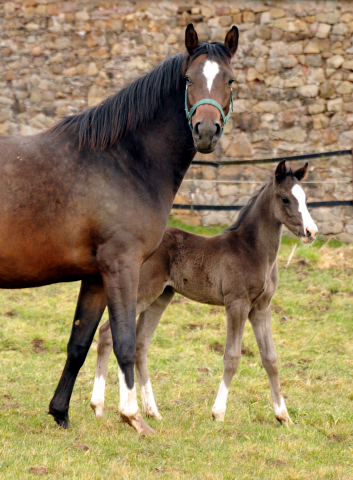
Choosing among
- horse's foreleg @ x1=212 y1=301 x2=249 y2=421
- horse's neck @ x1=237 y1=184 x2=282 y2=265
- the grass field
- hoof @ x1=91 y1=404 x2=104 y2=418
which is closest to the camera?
the grass field

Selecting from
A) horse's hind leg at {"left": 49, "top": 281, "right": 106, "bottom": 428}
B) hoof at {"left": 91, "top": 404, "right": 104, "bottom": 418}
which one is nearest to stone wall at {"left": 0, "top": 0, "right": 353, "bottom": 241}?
hoof at {"left": 91, "top": 404, "right": 104, "bottom": 418}

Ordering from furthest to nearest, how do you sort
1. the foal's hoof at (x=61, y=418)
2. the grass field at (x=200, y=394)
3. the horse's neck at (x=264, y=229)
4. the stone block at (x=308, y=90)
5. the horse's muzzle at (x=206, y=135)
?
the stone block at (x=308, y=90), the horse's neck at (x=264, y=229), the foal's hoof at (x=61, y=418), the horse's muzzle at (x=206, y=135), the grass field at (x=200, y=394)

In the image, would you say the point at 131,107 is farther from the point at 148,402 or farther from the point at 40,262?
the point at 148,402

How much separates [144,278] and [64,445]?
178 cm

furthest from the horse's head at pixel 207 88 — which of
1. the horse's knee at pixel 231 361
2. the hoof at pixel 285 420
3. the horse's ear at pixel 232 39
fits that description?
the hoof at pixel 285 420

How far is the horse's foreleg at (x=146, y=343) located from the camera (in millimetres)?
5291

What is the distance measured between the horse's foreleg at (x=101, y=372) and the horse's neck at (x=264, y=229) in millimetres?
1461

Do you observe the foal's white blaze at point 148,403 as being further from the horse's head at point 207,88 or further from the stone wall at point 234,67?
the stone wall at point 234,67

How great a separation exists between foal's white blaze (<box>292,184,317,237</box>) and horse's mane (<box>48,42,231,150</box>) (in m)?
1.30

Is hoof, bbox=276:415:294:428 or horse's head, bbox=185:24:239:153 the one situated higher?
horse's head, bbox=185:24:239:153

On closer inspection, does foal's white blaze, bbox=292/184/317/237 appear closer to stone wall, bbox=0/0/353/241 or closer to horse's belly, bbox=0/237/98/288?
horse's belly, bbox=0/237/98/288

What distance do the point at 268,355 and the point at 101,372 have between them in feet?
4.63

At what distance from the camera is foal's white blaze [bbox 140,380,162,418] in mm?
5238

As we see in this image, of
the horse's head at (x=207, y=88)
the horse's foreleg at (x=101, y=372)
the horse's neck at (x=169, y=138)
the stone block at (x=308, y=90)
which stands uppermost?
the horse's head at (x=207, y=88)
